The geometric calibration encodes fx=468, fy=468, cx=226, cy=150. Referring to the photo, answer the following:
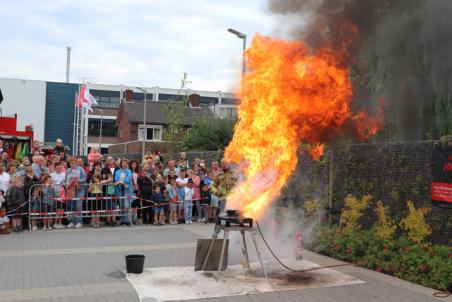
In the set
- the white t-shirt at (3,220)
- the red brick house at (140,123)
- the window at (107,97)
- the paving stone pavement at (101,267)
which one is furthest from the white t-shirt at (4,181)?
the window at (107,97)

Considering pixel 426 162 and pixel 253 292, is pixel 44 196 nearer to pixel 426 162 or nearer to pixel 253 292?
pixel 253 292

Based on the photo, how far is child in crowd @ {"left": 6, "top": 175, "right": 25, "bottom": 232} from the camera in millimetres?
12461

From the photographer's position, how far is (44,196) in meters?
13.0

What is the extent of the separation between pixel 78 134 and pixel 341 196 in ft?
168

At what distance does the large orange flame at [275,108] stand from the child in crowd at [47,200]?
6.42m

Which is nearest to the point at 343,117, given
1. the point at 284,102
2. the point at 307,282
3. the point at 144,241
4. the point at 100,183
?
the point at 284,102

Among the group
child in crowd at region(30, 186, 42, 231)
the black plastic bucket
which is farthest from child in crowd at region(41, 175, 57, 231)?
the black plastic bucket

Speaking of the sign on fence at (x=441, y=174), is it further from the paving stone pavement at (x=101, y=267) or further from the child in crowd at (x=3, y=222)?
the child in crowd at (x=3, y=222)

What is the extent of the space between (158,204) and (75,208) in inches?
96.4

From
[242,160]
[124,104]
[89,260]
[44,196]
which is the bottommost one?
[89,260]

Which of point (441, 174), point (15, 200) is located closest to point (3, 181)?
point (15, 200)

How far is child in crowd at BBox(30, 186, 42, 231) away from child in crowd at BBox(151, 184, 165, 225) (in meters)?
3.29

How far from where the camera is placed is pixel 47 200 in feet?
42.8

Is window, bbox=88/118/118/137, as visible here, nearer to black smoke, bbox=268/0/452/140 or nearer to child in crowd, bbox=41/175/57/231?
child in crowd, bbox=41/175/57/231
